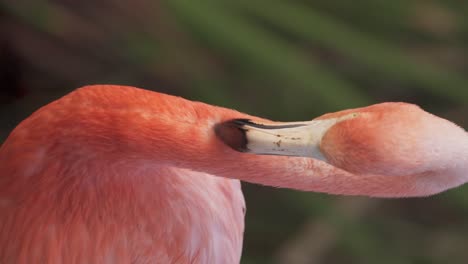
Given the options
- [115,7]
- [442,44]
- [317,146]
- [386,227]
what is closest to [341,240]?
[386,227]

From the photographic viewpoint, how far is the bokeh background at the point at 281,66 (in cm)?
67

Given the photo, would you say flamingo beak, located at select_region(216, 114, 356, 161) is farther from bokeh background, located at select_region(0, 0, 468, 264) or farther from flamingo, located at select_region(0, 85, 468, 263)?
bokeh background, located at select_region(0, 0, 468, 264)

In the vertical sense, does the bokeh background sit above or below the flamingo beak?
below

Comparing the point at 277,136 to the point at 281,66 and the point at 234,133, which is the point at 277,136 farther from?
Answer: the point at 281,66

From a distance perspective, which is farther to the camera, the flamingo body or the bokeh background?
the bokeh background

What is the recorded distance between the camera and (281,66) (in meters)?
0.64

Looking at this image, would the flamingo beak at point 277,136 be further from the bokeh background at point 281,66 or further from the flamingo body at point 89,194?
the bokeh background at point 281,66

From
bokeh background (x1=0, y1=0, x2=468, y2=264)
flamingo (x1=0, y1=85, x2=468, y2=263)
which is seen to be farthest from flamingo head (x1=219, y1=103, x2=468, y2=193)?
bokeh background (x1=0, y1=0, x2=468, y2=264)

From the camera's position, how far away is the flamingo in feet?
0.76

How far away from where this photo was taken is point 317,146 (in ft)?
0.80

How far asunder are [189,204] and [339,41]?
0.34 metres

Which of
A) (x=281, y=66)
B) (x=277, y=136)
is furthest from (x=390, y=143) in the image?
(x=281, y=66)

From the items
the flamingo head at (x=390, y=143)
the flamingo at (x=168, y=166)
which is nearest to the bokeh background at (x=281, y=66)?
the flamingo at (x=168, y=166)

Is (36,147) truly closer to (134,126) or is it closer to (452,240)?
(134,126)
